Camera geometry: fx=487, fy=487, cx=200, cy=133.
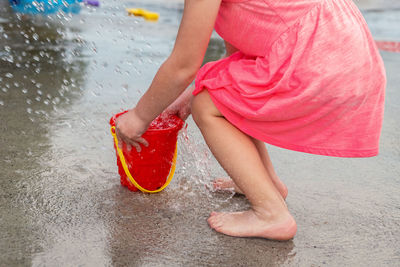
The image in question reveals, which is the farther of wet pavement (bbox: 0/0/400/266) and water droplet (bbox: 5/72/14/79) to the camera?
water droplet (bbox: 5/72/14/79)

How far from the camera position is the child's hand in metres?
1.93

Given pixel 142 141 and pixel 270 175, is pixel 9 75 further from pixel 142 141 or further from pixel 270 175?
pixel 270 175

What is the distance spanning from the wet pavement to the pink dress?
1.29 feet

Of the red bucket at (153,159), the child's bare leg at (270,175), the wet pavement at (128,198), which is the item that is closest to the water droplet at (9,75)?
the wet pavement at (128,198)

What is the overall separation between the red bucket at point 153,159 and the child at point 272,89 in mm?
116

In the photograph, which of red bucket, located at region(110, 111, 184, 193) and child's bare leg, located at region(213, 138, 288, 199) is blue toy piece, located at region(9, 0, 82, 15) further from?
child's bare leg, located at region(213, 138, 288, 199)

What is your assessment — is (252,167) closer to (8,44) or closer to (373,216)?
(373,216)

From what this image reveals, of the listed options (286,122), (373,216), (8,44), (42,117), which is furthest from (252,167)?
(8,44)

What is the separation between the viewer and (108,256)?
5.66 ft

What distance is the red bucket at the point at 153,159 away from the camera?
212 centimetres

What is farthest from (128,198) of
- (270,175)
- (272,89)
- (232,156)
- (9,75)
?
(9,75)

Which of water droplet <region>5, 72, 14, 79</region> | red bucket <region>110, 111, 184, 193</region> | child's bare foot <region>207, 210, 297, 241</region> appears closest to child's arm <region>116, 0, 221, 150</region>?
red bucket <region>110, 111, 184, 193</region>

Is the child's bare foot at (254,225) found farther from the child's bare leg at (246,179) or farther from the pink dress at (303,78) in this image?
the pink dress at (303,78)

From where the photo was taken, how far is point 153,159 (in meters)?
2.18
